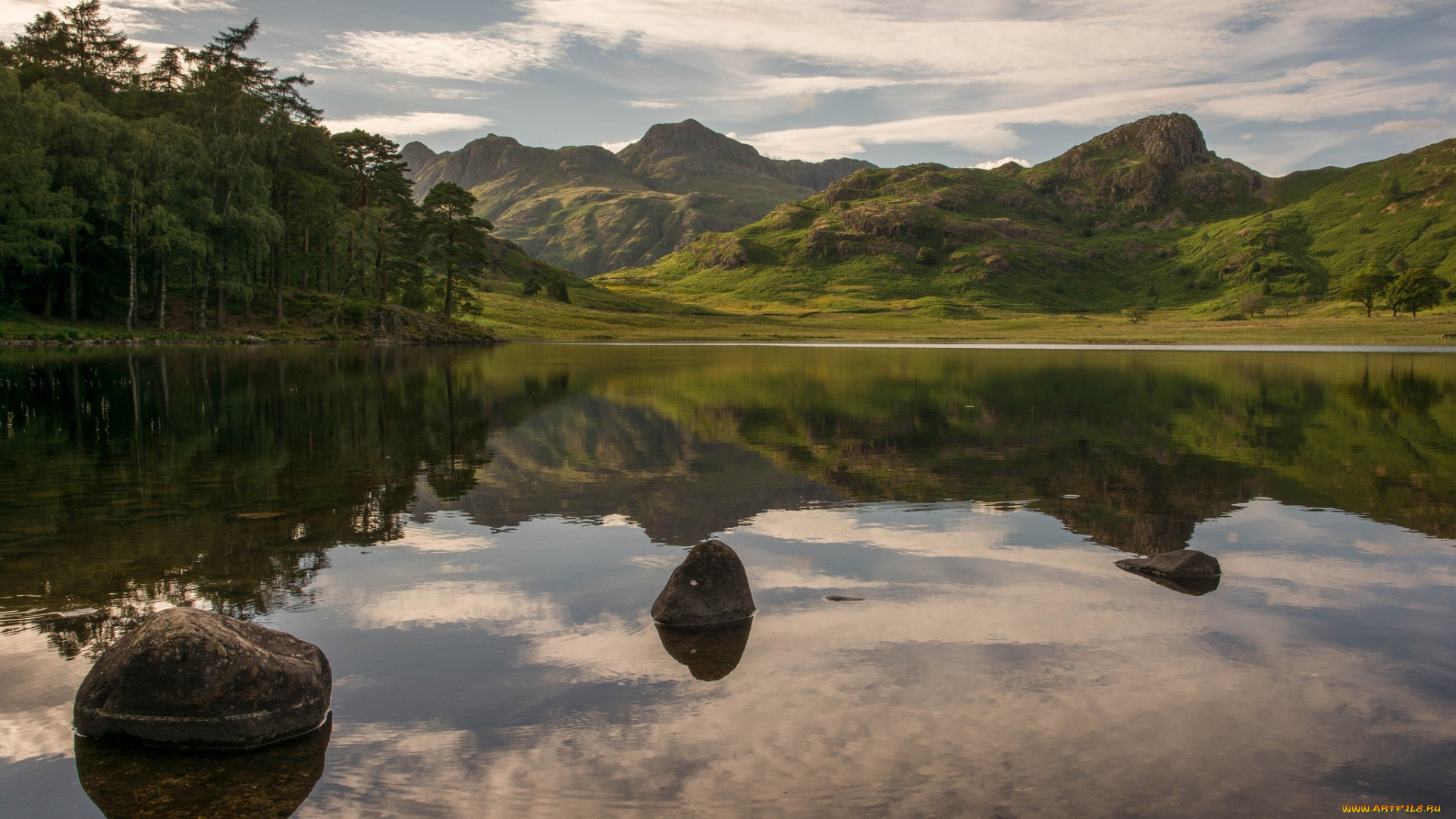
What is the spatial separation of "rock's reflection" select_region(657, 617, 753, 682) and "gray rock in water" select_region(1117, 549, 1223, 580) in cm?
768

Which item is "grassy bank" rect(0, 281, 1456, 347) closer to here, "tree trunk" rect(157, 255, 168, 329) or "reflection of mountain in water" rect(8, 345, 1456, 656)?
"tree trunk" rect(157, 255, 168, 329)

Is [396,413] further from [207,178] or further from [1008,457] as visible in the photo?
[207,178]

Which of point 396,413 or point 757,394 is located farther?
point 757,394

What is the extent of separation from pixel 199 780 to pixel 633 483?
1555cm

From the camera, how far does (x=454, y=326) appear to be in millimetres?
126438

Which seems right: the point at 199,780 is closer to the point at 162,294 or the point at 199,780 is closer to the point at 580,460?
the point at 580,460

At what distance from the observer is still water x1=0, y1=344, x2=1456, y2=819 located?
816cm

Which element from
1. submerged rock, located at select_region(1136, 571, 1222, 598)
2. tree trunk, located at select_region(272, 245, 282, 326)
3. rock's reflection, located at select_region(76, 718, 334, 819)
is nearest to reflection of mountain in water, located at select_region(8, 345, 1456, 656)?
submerged rock, located at select_region(1136, 571, 1222, 598)

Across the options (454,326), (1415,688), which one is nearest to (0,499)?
(1415,688)

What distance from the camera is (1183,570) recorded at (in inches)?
590

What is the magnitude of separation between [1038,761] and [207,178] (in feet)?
347

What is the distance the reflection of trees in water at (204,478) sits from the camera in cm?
1366

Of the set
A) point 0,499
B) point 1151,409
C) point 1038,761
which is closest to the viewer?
point 1038,761

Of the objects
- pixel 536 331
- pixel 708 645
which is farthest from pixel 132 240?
pixel 708 645
